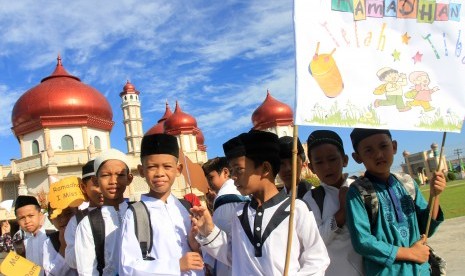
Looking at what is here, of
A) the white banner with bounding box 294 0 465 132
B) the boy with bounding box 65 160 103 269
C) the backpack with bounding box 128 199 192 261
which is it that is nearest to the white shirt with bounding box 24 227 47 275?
the boy with bounding box 65 160 103 269

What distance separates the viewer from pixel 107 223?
272 centimetres

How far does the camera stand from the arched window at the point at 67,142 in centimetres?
2689

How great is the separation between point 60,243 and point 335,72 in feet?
8.19

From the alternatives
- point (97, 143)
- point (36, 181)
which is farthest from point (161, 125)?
point (36, 181)

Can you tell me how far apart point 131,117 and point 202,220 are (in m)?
33.9

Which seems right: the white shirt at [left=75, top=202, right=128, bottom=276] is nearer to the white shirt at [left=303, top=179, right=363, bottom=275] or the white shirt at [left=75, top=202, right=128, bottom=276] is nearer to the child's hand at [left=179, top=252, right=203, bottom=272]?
the child's hand at [left=179, top=252, right=203, bottom=272]

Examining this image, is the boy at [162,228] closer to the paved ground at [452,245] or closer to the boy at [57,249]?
the boy at [57,249]

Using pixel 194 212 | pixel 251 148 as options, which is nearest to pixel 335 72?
pixel 251 148

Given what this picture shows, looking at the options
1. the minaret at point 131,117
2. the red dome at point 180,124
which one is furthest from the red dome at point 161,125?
the minaret at point 131,117

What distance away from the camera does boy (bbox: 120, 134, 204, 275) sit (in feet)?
→ 7.43

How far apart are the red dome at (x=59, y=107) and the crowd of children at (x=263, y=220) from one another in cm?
2648

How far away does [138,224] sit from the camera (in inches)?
91.8

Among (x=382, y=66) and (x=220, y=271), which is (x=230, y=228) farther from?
(x=382, y=66)

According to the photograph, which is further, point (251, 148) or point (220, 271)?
point (220, 271)
